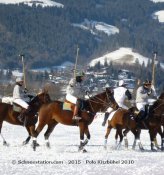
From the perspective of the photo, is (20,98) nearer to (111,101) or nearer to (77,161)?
(111,101)

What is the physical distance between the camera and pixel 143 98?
2091 centimetres

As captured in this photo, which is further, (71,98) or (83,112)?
(71,98)

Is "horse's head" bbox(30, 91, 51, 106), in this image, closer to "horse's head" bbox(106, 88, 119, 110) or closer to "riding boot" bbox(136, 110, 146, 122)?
"horse's head" bbox(106, 88, 119, 110)

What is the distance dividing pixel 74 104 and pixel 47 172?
628 centimetres

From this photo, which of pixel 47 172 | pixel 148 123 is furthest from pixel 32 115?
pixel 47 172

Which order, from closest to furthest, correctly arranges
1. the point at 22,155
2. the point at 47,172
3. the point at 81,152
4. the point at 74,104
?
the point at 47,172 < the point at 22,155 < the point at 81,152 < the point at 74,104

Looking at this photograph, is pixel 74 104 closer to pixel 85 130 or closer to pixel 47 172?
pixel 85 130

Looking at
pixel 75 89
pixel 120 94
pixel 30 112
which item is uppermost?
pixel 75 89

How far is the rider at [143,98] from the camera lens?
20.6 metres

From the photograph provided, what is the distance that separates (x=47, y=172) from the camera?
1418 cm

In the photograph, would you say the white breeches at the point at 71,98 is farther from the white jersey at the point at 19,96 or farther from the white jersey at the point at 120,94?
the white jersey at the point at 120,94

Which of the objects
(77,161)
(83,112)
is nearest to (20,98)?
(83,112)

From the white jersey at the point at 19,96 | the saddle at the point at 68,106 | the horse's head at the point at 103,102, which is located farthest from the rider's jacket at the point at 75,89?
the white jersey at the point at 19,96

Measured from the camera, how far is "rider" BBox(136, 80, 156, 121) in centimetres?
2062
